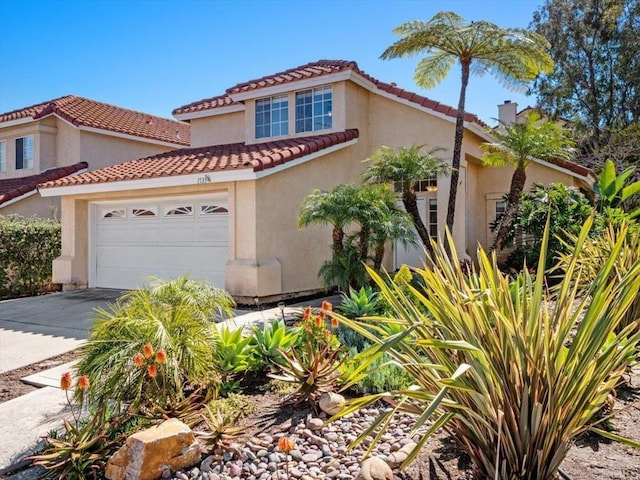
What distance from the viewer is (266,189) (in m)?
12.6

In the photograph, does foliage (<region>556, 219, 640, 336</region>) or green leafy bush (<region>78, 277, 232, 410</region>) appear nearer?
green leafy bush (<region>78, 277, 232, 410</region>)

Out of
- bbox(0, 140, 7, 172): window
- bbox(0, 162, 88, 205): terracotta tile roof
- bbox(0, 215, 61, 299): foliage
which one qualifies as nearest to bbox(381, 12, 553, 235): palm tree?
bbox(0, 215, 61, 299): foliage

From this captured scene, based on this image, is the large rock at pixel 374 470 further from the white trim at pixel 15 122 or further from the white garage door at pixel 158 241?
the white trim at pixel 15 122

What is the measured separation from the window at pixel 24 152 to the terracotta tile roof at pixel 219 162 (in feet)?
28.5

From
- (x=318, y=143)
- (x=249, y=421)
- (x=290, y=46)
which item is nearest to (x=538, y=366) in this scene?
(x=249, y=421)

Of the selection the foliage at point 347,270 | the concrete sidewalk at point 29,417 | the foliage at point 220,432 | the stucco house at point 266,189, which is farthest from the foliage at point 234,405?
the stucco house at point 266,189

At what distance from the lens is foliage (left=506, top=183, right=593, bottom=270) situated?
1321 cm

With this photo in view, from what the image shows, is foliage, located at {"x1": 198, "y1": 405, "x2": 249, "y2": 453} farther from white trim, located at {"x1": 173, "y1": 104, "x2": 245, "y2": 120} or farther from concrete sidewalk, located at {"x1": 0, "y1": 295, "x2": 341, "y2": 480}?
white trim, located at {"x1": 173, "y1": 104, "x2": 245, "y2": 120}

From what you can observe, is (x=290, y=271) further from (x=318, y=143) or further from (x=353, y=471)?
(x=353, y=471)

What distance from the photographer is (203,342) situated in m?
5.44

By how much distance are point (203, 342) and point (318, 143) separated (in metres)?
9.43

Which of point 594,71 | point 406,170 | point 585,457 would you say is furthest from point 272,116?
point 594,71

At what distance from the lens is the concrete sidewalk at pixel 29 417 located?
5004 millimetres

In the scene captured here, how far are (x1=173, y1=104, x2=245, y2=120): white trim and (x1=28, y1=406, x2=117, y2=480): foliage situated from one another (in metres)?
15.4
